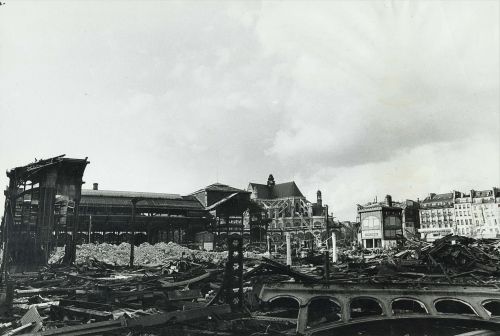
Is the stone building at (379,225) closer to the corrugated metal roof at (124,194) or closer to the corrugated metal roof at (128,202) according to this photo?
the corrugated metal roof at (128,202)

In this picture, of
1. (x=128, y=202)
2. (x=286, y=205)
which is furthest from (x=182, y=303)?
(x=286, y=205)

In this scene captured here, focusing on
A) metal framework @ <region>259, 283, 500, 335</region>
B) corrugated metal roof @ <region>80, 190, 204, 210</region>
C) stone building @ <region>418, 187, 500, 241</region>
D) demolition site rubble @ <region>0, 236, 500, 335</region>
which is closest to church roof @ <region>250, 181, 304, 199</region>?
stone building @ <region>418, 187, 500, 241</region>

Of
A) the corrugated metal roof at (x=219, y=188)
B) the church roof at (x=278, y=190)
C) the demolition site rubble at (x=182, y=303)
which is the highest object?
the church roof at (x=278, y=190)

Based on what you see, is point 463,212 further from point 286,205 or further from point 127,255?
point 127,255

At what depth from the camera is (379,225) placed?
5762 cm

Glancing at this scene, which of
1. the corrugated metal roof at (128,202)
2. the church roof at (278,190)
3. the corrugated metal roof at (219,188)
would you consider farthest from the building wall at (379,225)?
the church roof at (278,190)

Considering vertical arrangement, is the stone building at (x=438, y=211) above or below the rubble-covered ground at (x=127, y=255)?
above

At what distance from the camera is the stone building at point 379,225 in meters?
56.9

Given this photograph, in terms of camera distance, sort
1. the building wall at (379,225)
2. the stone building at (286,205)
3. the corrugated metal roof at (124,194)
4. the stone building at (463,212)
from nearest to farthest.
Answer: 1. the corrugated metal roof at (124,194)
2. the building wall at (379,225)
3. the stone building at (463,212)
4. the stone building at (286,205)

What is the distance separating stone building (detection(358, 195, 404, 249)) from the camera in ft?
187

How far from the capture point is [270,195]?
106812mm

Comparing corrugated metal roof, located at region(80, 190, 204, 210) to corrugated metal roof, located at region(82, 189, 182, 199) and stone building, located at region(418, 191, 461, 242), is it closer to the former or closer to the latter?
corrugated metal roof, located at region(82, 189, 182, 199)

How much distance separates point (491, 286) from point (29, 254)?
2399 centimetres

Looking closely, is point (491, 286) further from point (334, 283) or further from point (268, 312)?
point (268, 312)
